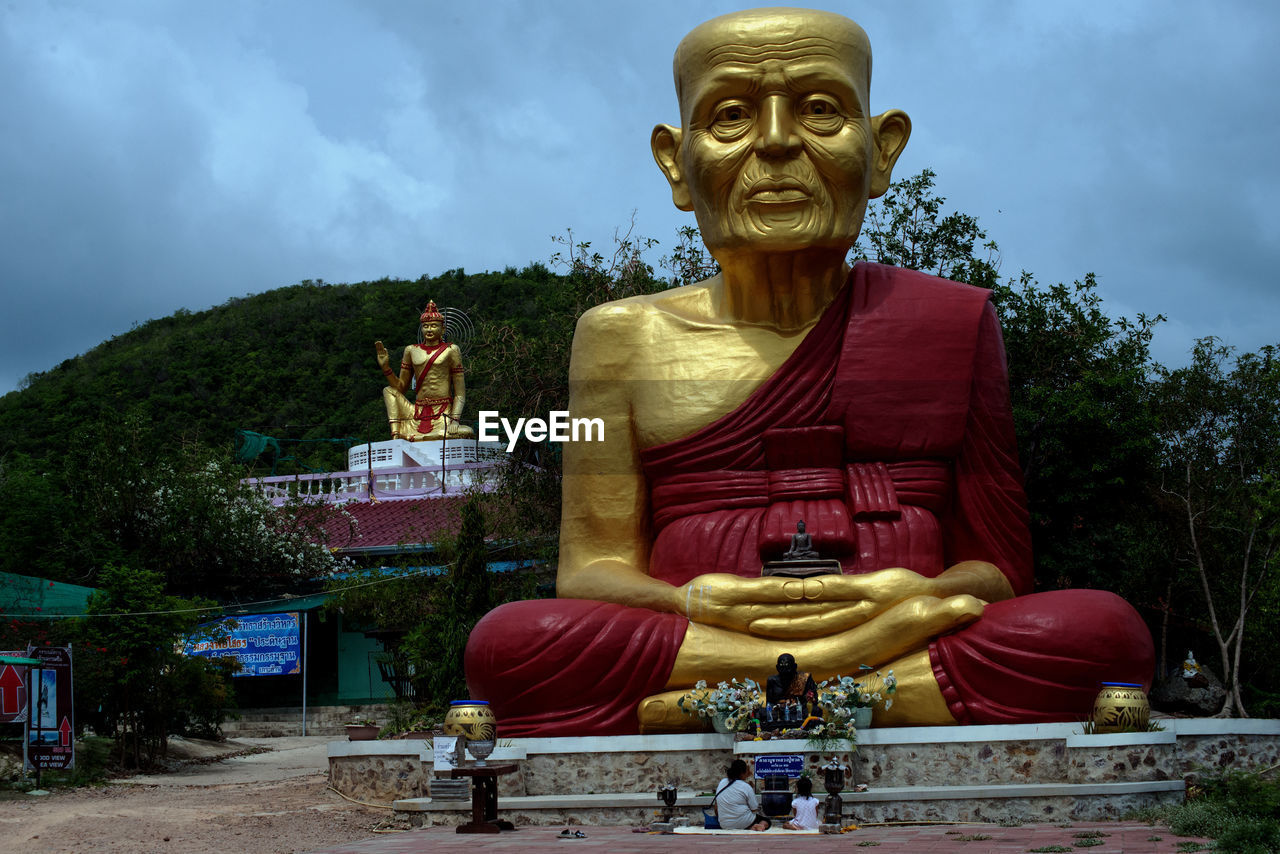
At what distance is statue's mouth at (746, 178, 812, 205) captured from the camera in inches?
381

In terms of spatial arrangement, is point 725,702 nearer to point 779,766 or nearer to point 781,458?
point 779,766

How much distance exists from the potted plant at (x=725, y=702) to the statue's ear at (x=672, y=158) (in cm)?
359

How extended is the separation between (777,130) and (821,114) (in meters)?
0.41

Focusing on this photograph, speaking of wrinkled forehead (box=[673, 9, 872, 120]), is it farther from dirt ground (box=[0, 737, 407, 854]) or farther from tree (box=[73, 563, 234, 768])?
tree (box=[73, 563, 234, 768])

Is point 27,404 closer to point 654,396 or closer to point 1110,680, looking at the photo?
point 654,396

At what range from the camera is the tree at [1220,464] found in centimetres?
1377

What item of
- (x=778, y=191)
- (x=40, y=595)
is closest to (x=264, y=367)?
(x=40, y=595)

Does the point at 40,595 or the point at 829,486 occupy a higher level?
the point at 829,486

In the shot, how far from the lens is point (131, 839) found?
26.7 feet

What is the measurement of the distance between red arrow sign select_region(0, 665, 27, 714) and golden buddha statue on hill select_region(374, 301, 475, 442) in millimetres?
15891

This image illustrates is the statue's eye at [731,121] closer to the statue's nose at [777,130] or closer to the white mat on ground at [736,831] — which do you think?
the statue's nose at [777,130]

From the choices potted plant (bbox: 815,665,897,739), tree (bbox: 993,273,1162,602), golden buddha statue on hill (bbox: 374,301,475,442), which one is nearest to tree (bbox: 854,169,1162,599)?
tree (bbox: 993,273,1162,602)

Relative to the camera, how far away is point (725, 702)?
8562 millimetres

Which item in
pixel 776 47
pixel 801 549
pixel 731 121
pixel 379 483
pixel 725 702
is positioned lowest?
pixel 725 702
